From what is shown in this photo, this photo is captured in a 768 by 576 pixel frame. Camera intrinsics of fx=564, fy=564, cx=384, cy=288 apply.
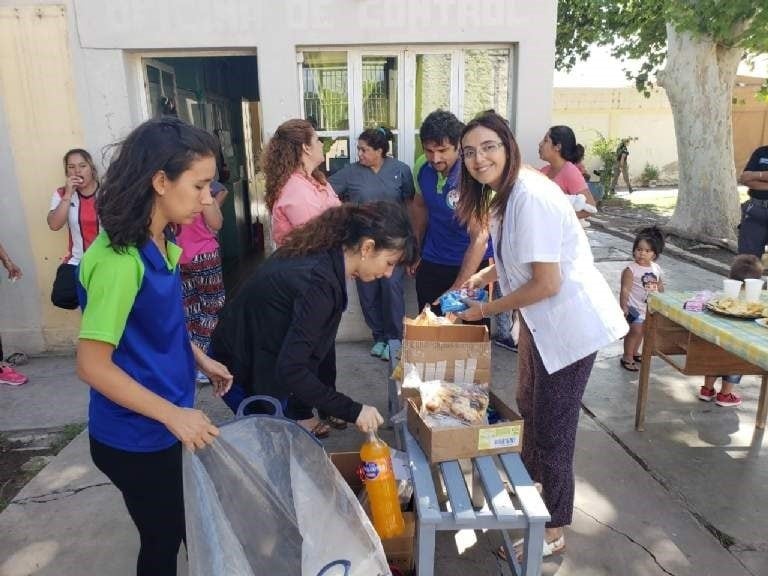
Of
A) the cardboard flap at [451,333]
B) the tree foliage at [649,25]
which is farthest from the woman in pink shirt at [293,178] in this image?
the tree foliage at [649,25]

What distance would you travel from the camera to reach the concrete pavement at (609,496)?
2.35 meters

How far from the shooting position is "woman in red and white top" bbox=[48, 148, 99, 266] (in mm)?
3975

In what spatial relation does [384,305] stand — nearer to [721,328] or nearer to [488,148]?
[721,328]

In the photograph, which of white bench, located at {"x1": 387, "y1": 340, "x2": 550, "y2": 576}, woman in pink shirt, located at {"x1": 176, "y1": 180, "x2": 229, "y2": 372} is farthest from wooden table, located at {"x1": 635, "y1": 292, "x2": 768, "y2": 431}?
woman in pink shirt, located at {"x1": 176, "y1": 180, "x2": 229, "y2": 372}

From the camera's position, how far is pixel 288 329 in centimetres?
205

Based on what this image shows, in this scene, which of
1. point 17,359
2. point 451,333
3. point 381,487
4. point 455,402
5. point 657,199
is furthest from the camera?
point 657,199

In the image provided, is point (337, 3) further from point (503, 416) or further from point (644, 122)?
point (644, 122)

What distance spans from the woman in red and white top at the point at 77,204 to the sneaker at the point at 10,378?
0.90 m

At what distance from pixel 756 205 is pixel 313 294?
4.91 meters

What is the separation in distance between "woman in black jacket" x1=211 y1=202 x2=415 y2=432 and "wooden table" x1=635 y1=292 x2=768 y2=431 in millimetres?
1709

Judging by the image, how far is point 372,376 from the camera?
13.5ft

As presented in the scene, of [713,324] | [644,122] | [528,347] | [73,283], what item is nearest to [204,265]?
[73,283]

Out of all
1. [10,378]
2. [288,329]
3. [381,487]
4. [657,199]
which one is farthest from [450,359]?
[657,199]

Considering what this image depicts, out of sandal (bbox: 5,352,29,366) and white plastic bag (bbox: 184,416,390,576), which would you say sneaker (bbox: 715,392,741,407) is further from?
sandal (bbox: 5,352,29,366)
